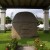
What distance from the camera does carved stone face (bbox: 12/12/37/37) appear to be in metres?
18.2

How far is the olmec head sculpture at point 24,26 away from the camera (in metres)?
18.2

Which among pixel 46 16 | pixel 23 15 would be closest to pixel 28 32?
pixel 23 15

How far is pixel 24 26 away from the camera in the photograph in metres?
18.3

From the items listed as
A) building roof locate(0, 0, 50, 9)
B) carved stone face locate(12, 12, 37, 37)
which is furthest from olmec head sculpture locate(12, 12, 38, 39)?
building roof locate(0, 0, 50, 9)

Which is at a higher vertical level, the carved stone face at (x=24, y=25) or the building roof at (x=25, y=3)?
the building roof at (x=25, y=3)

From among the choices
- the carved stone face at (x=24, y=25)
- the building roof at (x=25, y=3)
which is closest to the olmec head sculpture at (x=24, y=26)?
the carved stone face at (x=24, y=25)

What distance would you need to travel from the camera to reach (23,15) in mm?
18500

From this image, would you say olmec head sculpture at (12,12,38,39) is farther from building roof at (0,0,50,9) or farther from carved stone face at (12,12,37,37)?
building roof at (0,0,50,9)

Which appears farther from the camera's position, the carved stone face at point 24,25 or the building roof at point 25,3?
the building roof at point 25,3

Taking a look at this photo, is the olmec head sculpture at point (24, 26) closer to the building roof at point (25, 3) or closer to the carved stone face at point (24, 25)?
the carved stone face at point (24, 25)

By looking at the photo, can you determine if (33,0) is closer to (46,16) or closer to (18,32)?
(18,32)

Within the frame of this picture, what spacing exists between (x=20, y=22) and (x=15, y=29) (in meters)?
0.83

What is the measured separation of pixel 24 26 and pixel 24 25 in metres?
0.10

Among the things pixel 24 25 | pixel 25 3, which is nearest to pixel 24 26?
pixel 24 25
